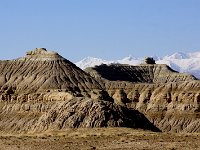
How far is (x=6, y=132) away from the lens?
12106cm

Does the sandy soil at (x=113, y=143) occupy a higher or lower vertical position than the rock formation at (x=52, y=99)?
lower

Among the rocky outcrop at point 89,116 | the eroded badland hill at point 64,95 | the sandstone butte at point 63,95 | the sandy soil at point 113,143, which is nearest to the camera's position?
the sandy soil at point 113,143

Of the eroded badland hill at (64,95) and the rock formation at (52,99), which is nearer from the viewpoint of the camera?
the rock formation at (52,99)

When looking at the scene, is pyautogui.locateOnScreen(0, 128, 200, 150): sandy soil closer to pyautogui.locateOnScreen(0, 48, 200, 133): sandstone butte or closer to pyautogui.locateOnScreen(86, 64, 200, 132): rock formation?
pyautogui.locateOnScreen(0, 48, 200, 133): sandstone butte

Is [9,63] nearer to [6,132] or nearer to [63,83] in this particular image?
[63,83]

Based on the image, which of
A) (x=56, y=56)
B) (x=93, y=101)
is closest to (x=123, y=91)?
(x=56, y=56)

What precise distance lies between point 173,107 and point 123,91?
20.7 meters

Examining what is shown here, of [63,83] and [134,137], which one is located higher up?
[63,83]

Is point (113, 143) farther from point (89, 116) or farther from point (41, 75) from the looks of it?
point (41, 75)

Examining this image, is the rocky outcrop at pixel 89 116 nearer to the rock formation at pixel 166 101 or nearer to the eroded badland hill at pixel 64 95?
the eroded badland hill at pixel 64 95

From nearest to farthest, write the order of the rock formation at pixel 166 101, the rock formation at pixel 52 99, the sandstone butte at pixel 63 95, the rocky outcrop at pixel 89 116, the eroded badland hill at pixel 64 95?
1. the rocky outcrop at pixel 89 116
2. the rock formation at pixel 52 99
3. the eroded badland hill at pixel 64 95
4. the sandstone butte at pixel 63 95
5. the rock formation at pixel 166 101

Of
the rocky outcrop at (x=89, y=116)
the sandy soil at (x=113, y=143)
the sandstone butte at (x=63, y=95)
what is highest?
the sandstone butte at (x=63, y=95)

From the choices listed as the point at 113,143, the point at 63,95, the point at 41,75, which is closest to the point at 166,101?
the point at 41,75

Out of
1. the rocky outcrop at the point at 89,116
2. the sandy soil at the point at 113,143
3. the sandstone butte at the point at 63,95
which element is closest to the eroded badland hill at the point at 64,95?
the sandstone butte at the point at 63,95
